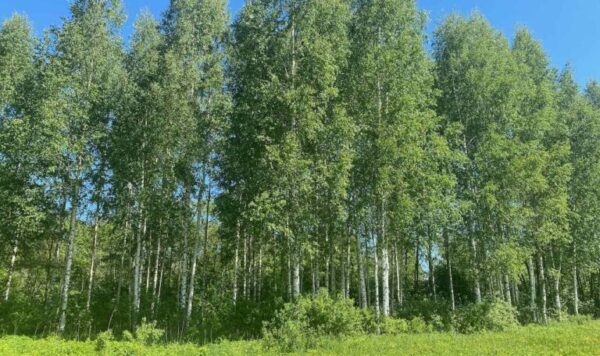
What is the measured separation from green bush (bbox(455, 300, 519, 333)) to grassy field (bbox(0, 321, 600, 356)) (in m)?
3.51

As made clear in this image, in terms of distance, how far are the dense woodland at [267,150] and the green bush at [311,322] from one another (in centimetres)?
181

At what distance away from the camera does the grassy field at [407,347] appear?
11742mm

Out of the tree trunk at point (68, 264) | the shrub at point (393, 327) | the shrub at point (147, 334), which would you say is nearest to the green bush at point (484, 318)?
the shrub at point (393, 327)

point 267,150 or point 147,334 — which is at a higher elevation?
point 267,150

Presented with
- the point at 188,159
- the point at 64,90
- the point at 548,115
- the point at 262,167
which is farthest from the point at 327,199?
the point at 548,115

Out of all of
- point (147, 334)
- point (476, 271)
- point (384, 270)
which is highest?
point (476, 271)

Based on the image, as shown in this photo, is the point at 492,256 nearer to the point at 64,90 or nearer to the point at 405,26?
the point at 405,26

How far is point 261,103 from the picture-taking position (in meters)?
19.3

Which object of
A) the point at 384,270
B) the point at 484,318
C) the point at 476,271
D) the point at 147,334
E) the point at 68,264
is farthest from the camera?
the point at 476,271

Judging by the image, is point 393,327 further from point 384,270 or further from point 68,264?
point 68,264

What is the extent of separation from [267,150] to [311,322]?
22.6 ft

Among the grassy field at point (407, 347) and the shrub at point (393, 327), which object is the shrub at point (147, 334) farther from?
the shrub at point (393, 327)

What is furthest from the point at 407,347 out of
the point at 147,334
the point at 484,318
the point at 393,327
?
the point at 147,334

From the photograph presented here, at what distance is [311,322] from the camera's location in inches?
596
